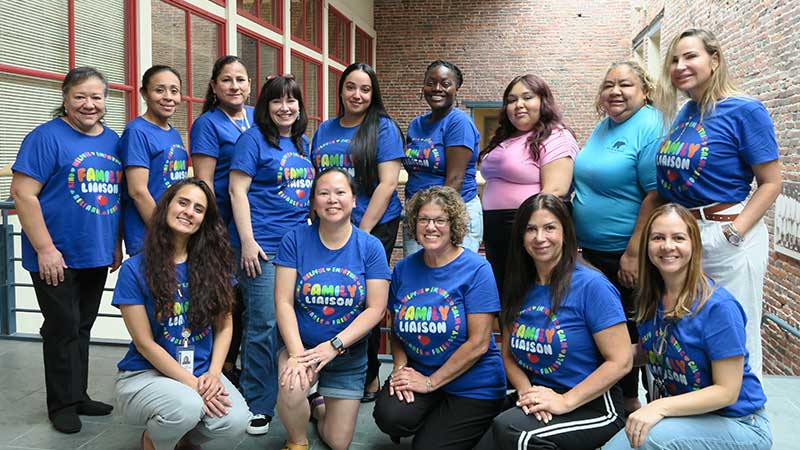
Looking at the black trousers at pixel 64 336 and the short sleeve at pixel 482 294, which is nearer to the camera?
the short sleeve at pixel 482 294

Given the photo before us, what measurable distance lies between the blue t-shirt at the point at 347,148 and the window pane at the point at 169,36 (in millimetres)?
4078

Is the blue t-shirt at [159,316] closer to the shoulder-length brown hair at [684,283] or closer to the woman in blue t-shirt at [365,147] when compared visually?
the woman in blue t-shirt at [365,147]

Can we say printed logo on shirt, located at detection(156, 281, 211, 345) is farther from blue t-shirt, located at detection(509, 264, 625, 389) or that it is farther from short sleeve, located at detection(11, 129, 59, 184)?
blue t-shirt, located at detection(509, 264, 625, 389)

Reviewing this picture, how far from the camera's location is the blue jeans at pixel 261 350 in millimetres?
2895

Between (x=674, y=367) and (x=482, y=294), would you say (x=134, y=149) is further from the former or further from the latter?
(x=674, y=367)

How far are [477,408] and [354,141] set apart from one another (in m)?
1.24

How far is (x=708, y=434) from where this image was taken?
79.1 inches

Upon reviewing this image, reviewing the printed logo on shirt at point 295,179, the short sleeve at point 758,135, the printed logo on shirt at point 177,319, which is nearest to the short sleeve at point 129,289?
the printed logo on shirt at point 177,319

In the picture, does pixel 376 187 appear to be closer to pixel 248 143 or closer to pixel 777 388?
pixel 248 143

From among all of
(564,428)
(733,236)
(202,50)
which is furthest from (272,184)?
(202,50)

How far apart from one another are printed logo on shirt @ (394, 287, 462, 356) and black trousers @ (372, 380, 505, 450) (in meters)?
0.20

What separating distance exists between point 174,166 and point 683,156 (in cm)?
210

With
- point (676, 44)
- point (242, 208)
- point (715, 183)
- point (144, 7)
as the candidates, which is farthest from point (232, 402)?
point (144, 7)

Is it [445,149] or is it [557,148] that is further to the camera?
[445,149]
